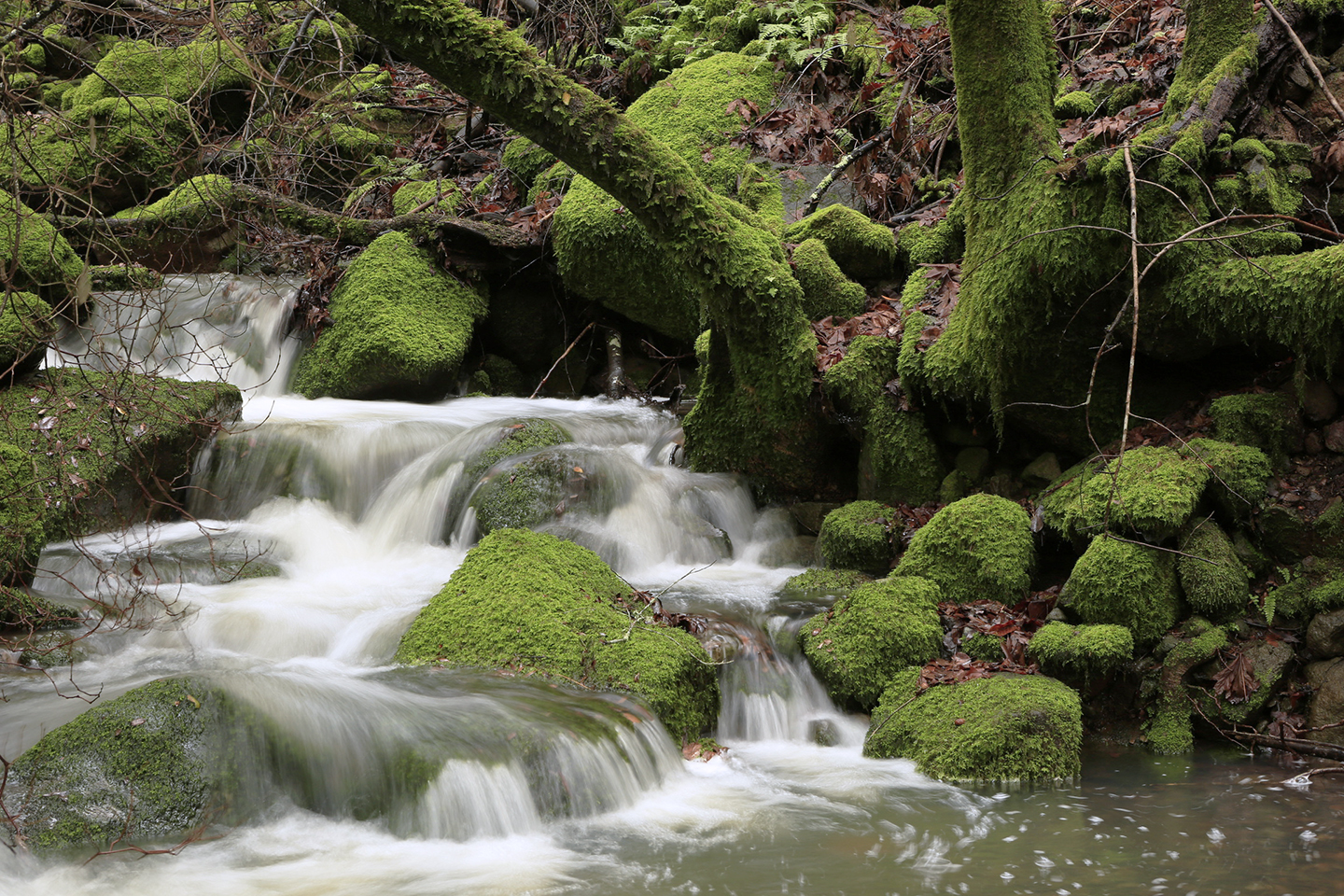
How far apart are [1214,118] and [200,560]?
7.35 metres

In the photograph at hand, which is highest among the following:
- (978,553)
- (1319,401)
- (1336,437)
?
(1319,401)

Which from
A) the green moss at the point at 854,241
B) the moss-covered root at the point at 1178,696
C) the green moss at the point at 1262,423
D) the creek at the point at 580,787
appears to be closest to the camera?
the creek at the point at 580,787

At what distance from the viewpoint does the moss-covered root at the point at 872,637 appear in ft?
17.6

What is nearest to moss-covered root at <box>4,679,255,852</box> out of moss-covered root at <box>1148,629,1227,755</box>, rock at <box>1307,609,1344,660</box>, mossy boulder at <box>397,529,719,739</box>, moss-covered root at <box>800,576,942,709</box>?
mossy boulder at <box>397,529,719,739</box>

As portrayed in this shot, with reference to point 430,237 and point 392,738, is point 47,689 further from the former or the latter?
point 430,237

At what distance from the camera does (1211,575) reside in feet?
16.6

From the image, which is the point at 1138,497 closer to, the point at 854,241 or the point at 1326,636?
the point at 1326,636

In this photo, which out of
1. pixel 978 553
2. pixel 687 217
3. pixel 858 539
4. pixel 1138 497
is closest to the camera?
pixel 1138 497

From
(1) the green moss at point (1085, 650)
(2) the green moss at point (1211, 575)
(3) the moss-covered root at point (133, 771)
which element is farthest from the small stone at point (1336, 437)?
(3) the moss-covered root at point (133, 771)

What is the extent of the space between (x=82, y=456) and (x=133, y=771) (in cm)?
379

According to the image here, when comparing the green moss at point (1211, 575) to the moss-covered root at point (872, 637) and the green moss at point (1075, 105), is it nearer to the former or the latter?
the moss-covered root at point (872, 637)

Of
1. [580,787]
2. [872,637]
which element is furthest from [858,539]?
[580,787]

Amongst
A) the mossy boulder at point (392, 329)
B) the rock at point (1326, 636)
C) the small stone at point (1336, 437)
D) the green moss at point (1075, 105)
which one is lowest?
the rock at point (1326, 636)

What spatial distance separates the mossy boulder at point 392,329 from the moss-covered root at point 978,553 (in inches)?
228
